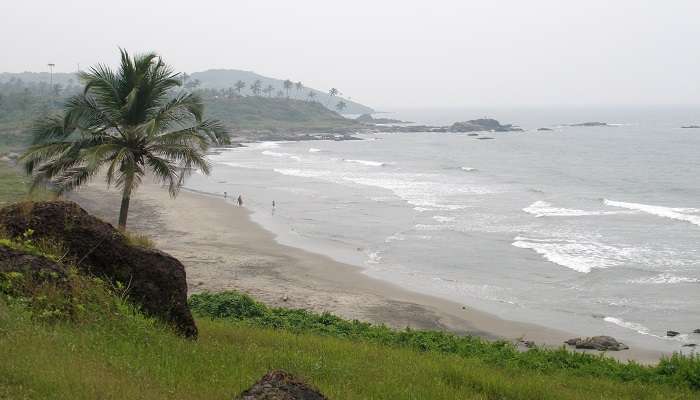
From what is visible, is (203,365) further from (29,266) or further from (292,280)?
(292,280)

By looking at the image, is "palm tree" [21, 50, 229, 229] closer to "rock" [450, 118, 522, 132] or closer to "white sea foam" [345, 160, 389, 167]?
"white sea foam" [345, 160, 389, 167]

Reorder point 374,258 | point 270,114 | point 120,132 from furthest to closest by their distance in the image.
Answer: point 270,114 < point 374,258 < point 120,132

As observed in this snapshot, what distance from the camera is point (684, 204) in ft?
145

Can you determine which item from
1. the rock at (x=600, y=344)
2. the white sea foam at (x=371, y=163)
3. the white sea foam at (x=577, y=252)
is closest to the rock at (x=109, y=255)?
the rock at (x=600, y=344)

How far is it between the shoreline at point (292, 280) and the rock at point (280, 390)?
12340mm

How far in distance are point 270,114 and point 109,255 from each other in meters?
141

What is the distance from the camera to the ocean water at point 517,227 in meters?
21.5

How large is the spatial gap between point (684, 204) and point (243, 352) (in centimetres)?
4294

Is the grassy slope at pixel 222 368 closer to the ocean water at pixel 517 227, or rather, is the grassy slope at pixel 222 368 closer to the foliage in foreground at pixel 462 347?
the foliage in foreground at pixel 462 347

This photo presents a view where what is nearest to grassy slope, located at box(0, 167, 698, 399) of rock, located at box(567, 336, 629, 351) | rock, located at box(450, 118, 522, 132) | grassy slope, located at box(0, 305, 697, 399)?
grassy slope, located at box(0, 305, 697, 399)

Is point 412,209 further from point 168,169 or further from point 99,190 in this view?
point 168,169

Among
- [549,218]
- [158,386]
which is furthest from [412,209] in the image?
[158,386]

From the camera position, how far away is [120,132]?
13914 millimetres

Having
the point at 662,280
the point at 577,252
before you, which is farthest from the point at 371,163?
the point at 662,280
